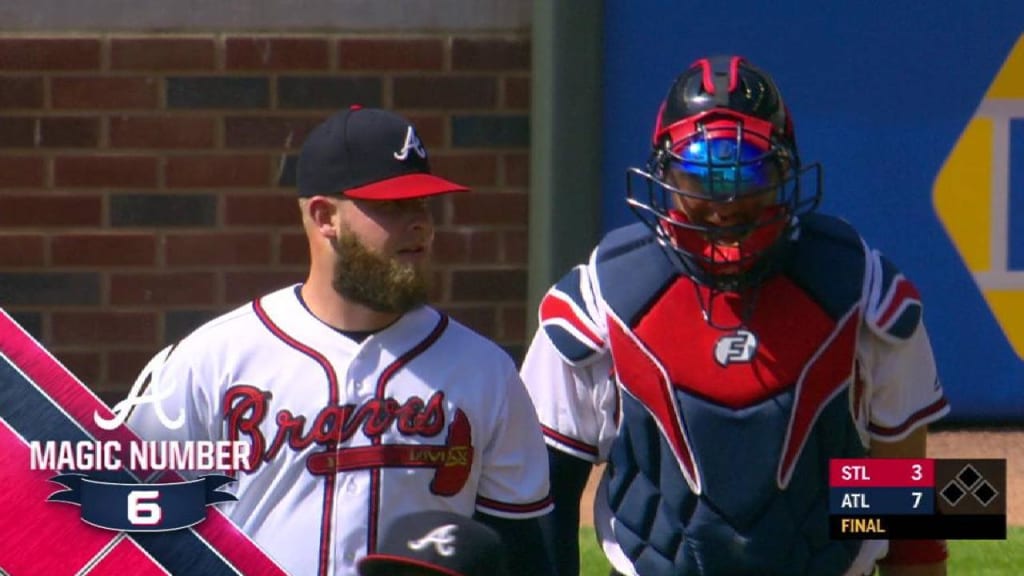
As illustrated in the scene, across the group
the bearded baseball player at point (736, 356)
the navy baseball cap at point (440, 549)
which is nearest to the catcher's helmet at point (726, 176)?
the bearded baseball player at point (736, 356)

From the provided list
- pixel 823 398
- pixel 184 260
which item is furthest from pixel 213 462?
pixel 184 260

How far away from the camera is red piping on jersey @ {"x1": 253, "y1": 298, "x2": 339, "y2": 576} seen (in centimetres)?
348

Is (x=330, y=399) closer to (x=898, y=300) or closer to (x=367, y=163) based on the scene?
(x=367, y=163)

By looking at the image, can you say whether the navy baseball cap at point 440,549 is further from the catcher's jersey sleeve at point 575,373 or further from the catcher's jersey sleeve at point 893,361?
the catcher's jersey sleeve at point 893,361

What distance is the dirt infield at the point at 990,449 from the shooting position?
7.04 metres

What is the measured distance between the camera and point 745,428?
11.8 ft

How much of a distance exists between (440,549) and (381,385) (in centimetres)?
73

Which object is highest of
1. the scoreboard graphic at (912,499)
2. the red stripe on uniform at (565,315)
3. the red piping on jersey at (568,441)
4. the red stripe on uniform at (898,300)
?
the red stripe on uniform at (898,300)

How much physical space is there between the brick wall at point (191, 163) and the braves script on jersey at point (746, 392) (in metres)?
3.76

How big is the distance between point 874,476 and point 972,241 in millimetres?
4156

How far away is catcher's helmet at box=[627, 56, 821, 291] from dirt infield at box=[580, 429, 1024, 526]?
3.35 m

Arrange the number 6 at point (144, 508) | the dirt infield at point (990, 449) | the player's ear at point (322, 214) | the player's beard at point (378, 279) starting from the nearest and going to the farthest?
the number 6 at point (144, 508)
the player's beard at point (378, 279)
the player's ear at point (322, 214)
the dirt infield at point (990, 449)

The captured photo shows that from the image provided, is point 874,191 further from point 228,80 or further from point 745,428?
point 745,428

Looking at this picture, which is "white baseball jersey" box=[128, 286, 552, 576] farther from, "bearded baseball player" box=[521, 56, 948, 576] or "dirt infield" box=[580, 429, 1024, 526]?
"dirt infield" box=[580, 429, 1024, 526]
